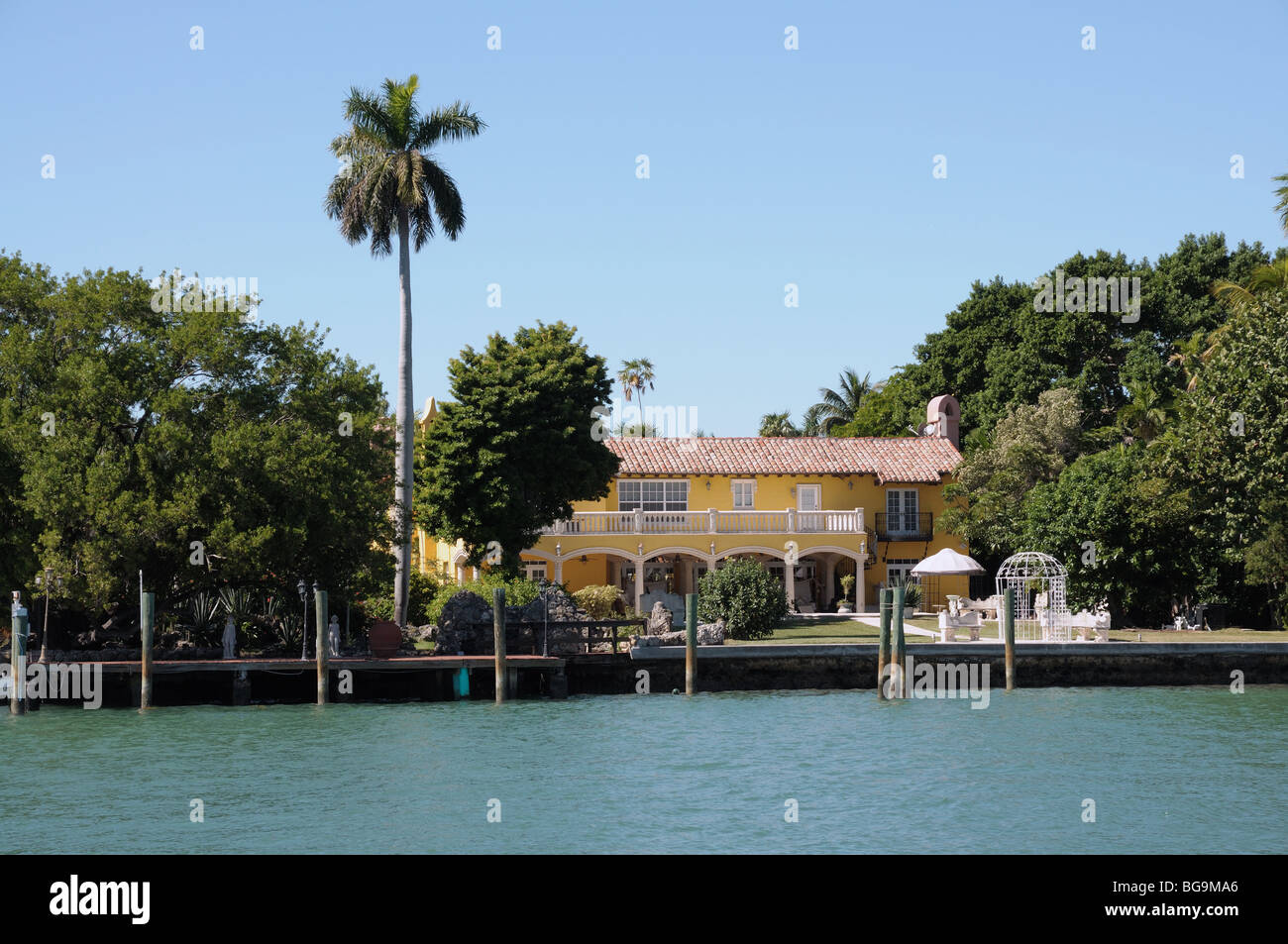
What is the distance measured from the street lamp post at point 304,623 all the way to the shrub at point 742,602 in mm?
10690

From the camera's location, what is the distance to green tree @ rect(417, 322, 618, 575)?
4184 cm

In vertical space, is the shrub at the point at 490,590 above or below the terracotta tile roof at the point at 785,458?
below

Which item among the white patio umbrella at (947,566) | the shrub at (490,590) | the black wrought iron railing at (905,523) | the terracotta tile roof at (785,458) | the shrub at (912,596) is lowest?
the shrub at (912,596)

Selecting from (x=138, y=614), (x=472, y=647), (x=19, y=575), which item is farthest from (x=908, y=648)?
(x=19, y=575)

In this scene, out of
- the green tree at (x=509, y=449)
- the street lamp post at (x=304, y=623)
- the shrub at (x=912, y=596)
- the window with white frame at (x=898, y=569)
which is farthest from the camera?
the window with white frame at (x=898, y=569)

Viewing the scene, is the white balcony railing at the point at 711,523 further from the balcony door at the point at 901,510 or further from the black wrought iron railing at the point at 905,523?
the balcony door at the point at 901,510

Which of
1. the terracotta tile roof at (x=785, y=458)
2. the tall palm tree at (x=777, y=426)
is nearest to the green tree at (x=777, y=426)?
the tall palm tree at (x=777, y=426)

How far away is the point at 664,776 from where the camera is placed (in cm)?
2366

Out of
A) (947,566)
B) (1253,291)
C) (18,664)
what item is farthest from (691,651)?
(1253,291)

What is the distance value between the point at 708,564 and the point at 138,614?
1916 cm

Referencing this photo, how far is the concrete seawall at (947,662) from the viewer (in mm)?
33844

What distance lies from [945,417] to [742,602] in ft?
62.1

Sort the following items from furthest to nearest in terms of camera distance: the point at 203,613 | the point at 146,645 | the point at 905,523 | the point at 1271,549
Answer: the point at 905,523 → the point at 1271,549 → the point at 203,613 → the point at 146,645

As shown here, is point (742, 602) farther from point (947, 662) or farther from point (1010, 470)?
point (1010, 470)
